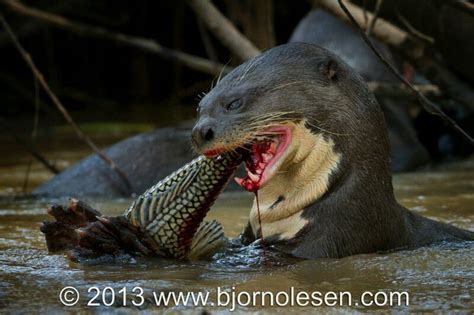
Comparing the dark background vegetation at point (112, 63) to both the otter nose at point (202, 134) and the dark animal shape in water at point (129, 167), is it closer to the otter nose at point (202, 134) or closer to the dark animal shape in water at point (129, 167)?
the dark animal shape in water at point (129, 167)

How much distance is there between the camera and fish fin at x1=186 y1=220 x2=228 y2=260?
3.11m

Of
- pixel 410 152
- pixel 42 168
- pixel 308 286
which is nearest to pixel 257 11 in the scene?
pixel 410 152

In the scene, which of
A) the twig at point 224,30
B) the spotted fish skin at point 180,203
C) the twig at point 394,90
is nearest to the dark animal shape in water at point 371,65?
the twig at point 394,90

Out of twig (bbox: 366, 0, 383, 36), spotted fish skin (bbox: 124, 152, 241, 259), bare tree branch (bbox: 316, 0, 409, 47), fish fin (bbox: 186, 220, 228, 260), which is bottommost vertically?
fish fin (bbox: 186, 220, 228, 260)

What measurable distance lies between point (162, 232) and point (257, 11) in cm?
249

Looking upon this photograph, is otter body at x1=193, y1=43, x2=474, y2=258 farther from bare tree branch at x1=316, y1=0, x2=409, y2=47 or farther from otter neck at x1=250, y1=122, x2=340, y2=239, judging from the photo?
bare tree branch at x1=316, y1=0, x2=409, y2=47

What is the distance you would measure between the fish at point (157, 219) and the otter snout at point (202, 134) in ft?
0.23

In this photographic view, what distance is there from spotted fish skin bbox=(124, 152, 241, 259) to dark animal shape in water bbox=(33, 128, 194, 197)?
5.92ft

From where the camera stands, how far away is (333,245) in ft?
10.1

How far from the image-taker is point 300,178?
3.13 meters

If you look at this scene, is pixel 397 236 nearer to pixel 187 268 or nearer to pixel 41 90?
pixel 187 268

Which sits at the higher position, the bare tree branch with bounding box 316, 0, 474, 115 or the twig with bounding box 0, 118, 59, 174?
the bare tree branch with bounding box 316, 0, 474, 115

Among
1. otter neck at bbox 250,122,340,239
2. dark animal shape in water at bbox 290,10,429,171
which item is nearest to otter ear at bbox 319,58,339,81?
otter neck at bbox 250,122,340,239

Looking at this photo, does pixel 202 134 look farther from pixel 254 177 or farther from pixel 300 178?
pixel 300 178
